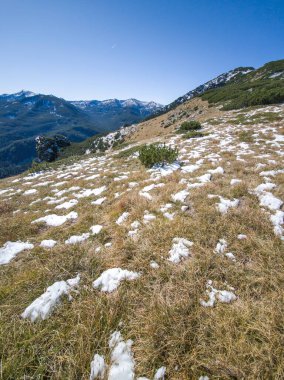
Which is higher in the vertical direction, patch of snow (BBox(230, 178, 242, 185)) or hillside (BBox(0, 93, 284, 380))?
patch of snow (BBox(230, 178, 242, 185))

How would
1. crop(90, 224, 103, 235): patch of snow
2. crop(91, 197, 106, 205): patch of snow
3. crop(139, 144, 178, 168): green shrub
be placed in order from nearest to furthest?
crop(90, 224, 103, 235): patch of snow, crop(91, 197, 106, 205): patch of snow, crop(139, 144, 178, 168): green shrub

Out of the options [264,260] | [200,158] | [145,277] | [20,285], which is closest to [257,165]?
[200,158]

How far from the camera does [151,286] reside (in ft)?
9.21

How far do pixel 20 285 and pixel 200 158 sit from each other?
8.04 meters

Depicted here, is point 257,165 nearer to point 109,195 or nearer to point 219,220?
point 219,220

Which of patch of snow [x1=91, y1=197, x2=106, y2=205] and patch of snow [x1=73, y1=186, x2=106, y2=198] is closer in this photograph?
patch of snow [x1=91, y1=197, x2=106, y2=205]

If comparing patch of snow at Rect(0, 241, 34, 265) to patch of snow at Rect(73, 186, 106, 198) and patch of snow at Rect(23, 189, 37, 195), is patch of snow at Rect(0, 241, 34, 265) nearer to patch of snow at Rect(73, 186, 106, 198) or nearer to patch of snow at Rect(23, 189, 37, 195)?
patch of snow at Rect(73, 186, 106, 198)

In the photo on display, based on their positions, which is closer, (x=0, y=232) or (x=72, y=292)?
(x=72, y=292)

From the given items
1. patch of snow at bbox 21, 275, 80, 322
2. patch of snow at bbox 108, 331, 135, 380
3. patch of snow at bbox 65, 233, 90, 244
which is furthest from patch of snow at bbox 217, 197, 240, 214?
patch of snow at bbox 21, 275, 80, 322

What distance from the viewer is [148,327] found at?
224 cm

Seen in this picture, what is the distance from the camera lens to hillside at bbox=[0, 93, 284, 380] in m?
2.00

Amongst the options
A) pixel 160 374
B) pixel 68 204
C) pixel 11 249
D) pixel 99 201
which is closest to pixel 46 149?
pixel 68 204

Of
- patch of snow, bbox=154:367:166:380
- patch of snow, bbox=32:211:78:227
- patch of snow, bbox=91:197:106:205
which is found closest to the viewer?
patch of snow, bbox=154:367:166:380

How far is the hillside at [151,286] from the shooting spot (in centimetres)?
200
